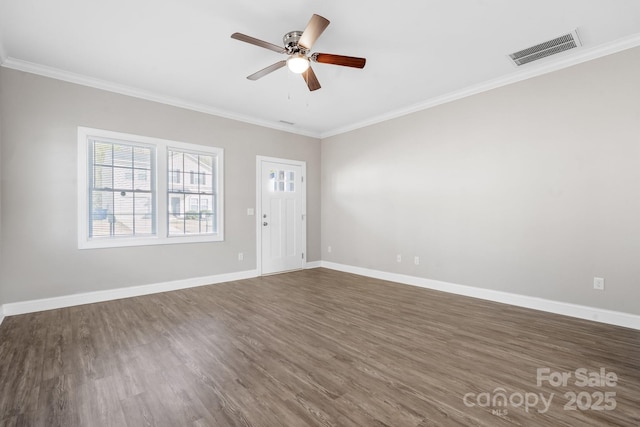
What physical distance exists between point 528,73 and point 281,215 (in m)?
4.44

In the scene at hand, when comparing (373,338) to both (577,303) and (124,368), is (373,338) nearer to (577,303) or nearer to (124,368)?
(124,368)

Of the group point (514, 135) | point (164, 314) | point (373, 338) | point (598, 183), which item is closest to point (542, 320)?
point (598, 183)

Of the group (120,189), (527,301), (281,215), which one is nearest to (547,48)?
(527,301)

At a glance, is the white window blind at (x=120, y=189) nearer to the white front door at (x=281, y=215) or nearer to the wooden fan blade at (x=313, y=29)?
the white front door at (x=281, y=215)

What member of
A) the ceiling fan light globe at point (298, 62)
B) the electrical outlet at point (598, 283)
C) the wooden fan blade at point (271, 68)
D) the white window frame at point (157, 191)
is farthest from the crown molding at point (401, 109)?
the ceiling fan light globe at point (298, 62)

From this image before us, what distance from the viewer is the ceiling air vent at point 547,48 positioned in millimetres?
2930

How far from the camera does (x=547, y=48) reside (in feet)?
10.2

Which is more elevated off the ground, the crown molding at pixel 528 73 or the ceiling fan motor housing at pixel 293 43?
the crown molding at pixel 528 73

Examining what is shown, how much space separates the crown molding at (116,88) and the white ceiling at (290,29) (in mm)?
14

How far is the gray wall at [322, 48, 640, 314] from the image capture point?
305 centimetres

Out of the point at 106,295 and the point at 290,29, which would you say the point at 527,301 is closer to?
the point at 290,29

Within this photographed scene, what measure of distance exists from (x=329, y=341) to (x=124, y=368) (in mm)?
1668

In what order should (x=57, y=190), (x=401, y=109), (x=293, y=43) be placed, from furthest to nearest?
A: (x=401, y=109), (x=57, y=190), (x=293, y=43)

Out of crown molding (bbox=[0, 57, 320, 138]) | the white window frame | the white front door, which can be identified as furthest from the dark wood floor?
crown molding (bbox=[0, 57, 320, 138])
